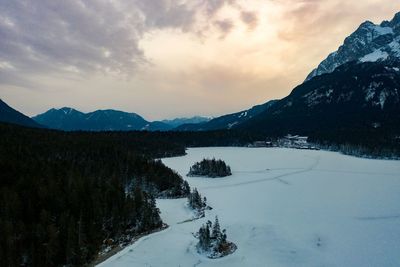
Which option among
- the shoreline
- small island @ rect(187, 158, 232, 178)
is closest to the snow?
the shoreline

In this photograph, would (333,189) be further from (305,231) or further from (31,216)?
(31,216)

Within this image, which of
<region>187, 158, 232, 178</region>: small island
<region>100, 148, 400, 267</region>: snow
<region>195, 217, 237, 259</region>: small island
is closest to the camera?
<region>100, 148, 400, 267</region>: snow

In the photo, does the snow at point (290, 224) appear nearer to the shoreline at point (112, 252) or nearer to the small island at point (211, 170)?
the shoreline at point (112, 252)

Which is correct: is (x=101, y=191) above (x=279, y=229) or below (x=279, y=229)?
above

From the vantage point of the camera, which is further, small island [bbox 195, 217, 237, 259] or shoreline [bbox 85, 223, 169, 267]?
small island [bbox 195, 217, 237, 259]

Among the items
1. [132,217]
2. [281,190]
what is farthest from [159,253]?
[281,190]


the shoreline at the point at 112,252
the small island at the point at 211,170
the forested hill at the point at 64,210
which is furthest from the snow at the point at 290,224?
the small island at the point at 211,170

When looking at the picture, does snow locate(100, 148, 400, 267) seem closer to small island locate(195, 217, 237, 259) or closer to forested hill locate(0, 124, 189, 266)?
small island locate(195, 217, 237, 259)

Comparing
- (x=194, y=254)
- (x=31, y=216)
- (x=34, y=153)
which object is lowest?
(x=194, y=254)

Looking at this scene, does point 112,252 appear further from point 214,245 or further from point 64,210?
point 214,245
